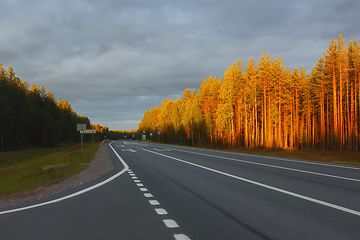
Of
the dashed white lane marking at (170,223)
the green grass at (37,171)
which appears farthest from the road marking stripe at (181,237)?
the green grass at (37,171)

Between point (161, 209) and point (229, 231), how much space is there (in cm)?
220

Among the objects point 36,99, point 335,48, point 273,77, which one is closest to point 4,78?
point 36,99

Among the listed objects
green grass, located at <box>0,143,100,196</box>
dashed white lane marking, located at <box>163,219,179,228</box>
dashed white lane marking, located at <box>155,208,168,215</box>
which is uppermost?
dashed white lane marking, located at <box>163,219,179,228</box>

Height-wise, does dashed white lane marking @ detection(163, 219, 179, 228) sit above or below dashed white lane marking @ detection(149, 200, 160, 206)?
above

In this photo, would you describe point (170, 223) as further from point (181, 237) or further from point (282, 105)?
point (282, 105)

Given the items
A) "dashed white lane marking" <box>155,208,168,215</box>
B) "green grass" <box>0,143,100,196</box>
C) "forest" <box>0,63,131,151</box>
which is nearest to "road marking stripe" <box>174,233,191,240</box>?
"dashed white lane marking" <box>155,208,168,215</box>

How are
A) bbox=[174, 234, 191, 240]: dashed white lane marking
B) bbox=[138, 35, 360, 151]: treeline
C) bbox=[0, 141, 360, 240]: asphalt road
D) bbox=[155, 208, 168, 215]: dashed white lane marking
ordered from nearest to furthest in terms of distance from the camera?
1. bbox=[174, 234, 191, 240]: dashed white lane marking
2. bbox=[0, 141, 360, 240]: asphalt road
3. bbox=[155, 208, 168, 215]: dashed white lane marking
4. bbox=[138, 35, 360, 151]: treeline

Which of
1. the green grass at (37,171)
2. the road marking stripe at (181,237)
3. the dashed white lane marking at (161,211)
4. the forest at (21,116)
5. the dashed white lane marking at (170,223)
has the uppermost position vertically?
the forest at (21,116)

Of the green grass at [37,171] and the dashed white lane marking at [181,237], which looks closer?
the dashed white lane marking at [181,237]

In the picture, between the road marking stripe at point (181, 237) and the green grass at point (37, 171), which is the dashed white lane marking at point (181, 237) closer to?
the road marking stripe at point (181, 237)

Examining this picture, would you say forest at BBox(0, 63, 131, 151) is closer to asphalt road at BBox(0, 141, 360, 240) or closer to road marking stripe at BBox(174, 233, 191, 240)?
asphalt road at BBox(0, 141, 360, 240)

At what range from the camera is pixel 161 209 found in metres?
6.52

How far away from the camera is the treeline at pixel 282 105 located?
42844 mm

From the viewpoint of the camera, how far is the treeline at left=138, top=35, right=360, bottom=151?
141ft
